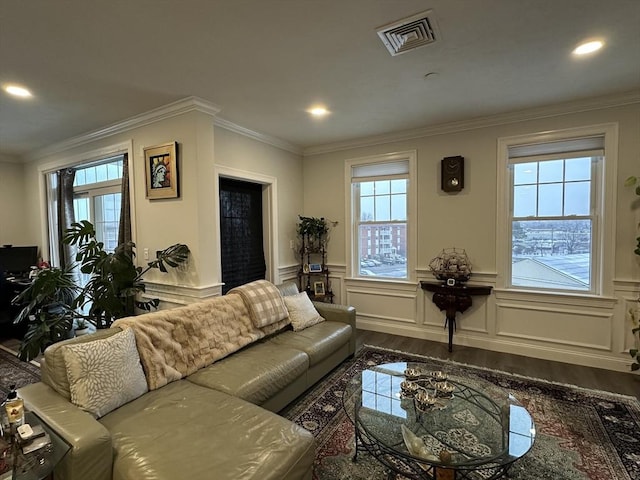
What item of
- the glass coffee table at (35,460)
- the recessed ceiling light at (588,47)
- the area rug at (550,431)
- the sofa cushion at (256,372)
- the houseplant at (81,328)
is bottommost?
the area rug at (550,431)

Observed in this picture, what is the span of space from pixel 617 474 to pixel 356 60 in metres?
3.05

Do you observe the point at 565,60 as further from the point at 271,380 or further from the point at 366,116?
the point at 271,380

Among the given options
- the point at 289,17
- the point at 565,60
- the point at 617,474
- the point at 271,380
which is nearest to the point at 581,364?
the point at 617,474

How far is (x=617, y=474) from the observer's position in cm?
180

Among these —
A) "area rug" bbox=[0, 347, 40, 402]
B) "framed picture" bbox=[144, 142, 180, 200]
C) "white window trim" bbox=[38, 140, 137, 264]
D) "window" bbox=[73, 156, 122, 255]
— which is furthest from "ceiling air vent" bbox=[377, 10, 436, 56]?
"area rug" bbox=[0, 347, 40, 402]

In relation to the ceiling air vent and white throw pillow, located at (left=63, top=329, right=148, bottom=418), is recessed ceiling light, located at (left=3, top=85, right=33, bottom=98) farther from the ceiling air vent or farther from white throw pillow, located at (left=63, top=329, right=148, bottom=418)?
the ceiling air vent

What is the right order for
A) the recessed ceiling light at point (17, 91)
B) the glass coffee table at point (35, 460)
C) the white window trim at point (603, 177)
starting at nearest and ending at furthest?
the glass coffee table at point (35, 460) → the recessed ceiling light at point (17, 91) → the white window trim at point (603, 177)

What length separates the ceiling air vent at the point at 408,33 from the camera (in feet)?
6.16

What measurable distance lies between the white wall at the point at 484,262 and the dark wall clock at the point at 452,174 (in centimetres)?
9

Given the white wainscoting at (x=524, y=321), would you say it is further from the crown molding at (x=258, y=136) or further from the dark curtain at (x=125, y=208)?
the dark curtain at (x=125, y=208)

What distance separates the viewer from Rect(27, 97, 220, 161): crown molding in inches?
116

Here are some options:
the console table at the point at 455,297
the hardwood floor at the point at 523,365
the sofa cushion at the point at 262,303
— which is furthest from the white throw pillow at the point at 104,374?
the console table at the point at 455,297

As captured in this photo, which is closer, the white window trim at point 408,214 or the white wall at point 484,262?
the white wall at point 484,262

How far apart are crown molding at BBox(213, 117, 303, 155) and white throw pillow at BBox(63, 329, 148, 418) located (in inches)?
95.0
